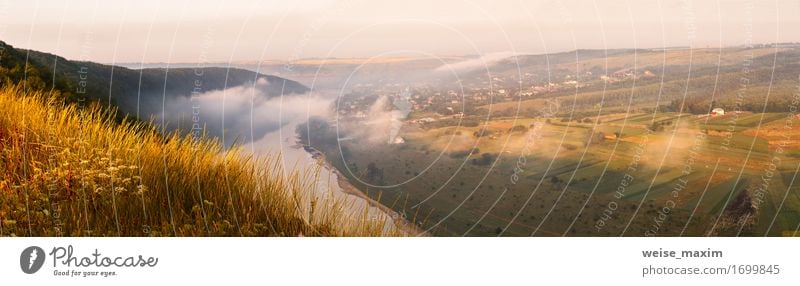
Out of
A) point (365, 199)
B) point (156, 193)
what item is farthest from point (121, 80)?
point (365, 199)

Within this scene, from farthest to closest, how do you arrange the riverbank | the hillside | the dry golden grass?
the hillside → the riverbank → the dry golden grass

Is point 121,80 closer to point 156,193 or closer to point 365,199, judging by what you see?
point 156,193

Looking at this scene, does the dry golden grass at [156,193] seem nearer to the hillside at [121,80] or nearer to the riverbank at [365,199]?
the riverbank at [365,199]

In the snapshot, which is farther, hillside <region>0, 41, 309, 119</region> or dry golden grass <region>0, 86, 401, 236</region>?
hillside <region>0, 41, 309, 119</region>

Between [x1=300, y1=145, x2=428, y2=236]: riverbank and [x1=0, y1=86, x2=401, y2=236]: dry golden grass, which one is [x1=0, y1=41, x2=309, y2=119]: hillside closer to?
Answer: [x1=0, y1=86, x2=401, y2=236]: dry golden grass

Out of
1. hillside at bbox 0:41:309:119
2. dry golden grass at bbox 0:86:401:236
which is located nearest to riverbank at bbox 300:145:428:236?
dry golden grass at bbox 0:86:401:236

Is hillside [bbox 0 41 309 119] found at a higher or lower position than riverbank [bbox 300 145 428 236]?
higher
